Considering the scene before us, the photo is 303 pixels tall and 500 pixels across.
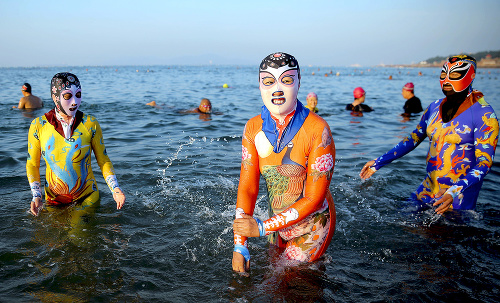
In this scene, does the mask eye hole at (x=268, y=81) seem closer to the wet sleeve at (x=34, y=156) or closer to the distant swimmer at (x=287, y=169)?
the distant swimmer at (x=287, y=169)

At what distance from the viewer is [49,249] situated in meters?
4.50

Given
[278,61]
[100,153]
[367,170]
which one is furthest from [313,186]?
[100,153]

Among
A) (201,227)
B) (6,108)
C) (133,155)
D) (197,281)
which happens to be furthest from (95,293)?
(6,108)

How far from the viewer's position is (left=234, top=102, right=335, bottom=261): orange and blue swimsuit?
3.10 metres

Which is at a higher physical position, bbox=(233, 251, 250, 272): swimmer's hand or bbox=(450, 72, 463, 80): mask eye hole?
bbox=(450, 72, 463, 80): mask eye hole

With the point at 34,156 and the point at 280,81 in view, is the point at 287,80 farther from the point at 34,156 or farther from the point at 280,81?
the point at 34,156

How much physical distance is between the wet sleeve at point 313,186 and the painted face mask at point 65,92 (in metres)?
2.98

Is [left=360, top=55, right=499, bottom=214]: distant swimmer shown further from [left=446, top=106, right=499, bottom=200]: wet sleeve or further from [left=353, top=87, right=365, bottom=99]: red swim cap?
[left=353, top=87, right=365, bottom=99]: red swim cap

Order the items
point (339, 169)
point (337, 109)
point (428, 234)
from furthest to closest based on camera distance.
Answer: point (337, 109), point (339, 169), point (428, 234)

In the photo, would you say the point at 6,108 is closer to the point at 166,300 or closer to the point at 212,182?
the point at 212,182

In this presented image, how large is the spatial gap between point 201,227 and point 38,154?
2.36m

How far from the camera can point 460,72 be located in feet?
15.3

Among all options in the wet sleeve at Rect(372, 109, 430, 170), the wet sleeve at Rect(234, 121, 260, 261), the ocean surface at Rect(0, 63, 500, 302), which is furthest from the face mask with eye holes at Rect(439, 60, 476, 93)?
the wet sleeve at Rect(234, 121, 260, 261)

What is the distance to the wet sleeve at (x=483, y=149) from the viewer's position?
4.50 m
